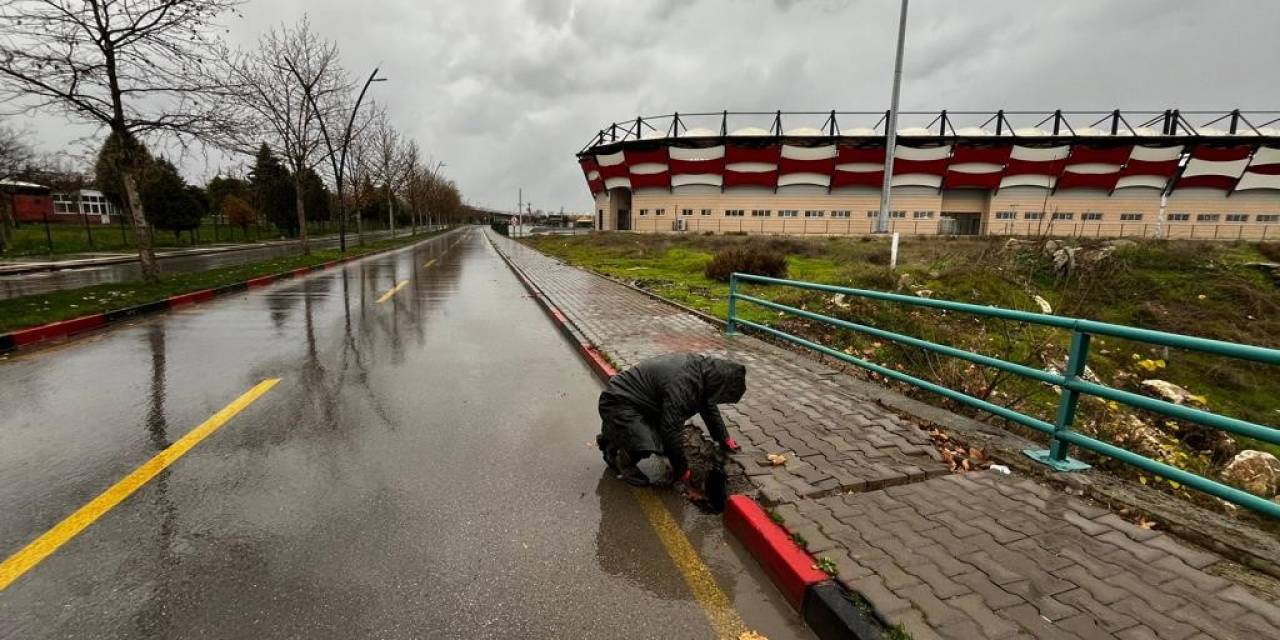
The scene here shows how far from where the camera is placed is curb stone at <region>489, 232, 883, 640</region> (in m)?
2.28

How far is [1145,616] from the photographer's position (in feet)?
7.36

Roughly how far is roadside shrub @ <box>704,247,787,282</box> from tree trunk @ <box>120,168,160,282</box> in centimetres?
1450

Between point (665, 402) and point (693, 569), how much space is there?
3.26 feet

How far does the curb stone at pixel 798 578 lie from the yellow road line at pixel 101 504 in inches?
140

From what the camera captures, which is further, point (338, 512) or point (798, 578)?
point (338, 512)

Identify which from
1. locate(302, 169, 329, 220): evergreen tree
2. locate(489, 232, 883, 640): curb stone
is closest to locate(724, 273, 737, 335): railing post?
locate(489, 232, 883, 640): curb stone

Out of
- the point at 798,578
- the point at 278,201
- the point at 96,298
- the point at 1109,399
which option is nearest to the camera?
the point at 798,578

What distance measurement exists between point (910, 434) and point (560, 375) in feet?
12.5

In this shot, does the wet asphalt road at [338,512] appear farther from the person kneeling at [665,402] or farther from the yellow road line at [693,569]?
the person kneeling at [665,402]

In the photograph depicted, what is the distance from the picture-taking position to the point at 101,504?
317cm

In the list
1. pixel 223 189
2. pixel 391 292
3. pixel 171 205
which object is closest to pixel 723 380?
pixel 391 292

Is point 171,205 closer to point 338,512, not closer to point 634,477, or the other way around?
point 338,512

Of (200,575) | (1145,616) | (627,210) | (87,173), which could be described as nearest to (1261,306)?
(1145,616)

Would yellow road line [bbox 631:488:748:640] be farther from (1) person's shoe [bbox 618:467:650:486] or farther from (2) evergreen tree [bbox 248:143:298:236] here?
(2) evergreen tree [bbox 248:143:298:236]
